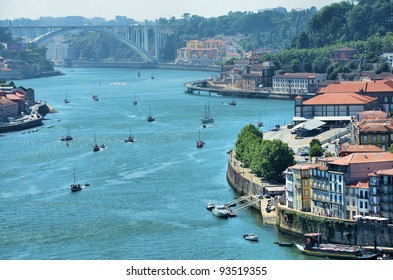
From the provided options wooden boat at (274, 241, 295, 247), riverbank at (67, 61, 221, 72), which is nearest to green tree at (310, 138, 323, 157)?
wooden boat at (274, 241, 295, 247)

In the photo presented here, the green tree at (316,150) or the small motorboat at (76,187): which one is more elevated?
the green tree at (316,150)

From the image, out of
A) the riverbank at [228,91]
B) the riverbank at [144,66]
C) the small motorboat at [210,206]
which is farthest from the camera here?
the riverbank at [144,66]

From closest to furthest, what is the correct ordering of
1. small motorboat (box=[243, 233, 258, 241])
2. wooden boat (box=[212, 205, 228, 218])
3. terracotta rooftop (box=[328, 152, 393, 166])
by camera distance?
small motorboat (box=[243, 233, 258, 241]) → terracotta rooftop (box=[328, 152, 393, 166]) → wooden boat (box=[212, 205, 228, 218])

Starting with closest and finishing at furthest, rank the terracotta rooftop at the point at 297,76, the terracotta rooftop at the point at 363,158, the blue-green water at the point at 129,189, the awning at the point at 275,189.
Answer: the blue-green water at the point at 129,189 → the terracotta rooftop at the point at 363,158 → the awning at the point at 275,189 → the terracotta rooftop at the point at 297,76

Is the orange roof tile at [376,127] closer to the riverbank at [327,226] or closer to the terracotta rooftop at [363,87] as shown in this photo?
the riverbank at [327,226]

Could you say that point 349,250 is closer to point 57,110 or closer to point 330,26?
point 57,110

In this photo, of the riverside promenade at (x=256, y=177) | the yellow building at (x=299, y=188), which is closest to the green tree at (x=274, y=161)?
the riverside promenade at (x=256, y=177)

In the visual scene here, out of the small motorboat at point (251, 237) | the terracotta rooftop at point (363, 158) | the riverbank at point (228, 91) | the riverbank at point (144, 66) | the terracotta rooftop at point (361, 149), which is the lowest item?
the riverbank at point (144, 66)

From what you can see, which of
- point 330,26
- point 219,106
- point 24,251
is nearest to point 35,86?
point 330,26

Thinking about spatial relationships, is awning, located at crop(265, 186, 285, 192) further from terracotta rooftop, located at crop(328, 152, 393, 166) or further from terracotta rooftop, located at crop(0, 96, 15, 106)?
terracotta rooftop, located at crop(0, 96, 15, 106)
